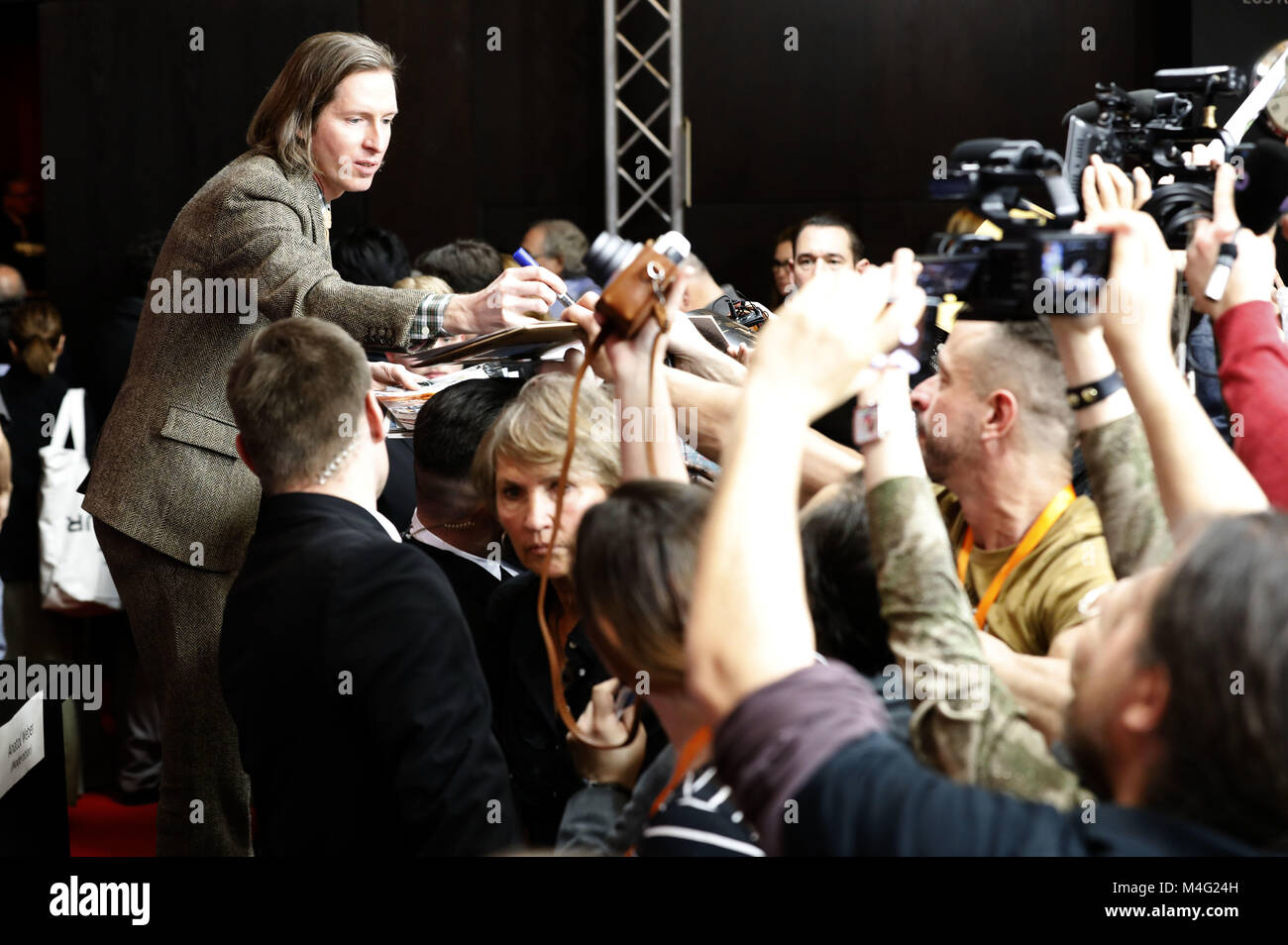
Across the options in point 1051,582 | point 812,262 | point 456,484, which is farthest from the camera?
point 812,262

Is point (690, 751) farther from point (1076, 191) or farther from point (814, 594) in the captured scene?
point (1076, 191)

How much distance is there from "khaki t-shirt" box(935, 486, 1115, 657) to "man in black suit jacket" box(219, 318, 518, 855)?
62cm

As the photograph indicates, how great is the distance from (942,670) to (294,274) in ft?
4.15


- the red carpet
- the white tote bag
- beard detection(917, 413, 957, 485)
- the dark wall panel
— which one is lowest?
the red carpet

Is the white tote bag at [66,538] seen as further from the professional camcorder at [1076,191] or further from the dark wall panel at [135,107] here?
the professional camcorder at [1076,191]

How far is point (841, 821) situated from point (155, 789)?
3.58m

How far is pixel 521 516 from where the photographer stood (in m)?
1.91

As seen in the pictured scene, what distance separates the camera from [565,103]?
593 cm

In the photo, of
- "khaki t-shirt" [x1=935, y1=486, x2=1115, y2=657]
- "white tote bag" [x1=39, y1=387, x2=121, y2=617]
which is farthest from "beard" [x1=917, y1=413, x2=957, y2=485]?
"white tote bag" [x1=39, y1=387, x2=121, y2=617]

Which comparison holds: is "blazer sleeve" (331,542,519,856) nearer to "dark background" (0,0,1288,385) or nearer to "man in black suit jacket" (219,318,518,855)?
"man in black suit jacket" (219,318,518,855)

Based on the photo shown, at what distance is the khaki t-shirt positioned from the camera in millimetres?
1546

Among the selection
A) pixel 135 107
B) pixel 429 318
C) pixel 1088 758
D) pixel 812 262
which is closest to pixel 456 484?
pixel 429 318

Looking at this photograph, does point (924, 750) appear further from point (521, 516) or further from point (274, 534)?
point (521, 516)

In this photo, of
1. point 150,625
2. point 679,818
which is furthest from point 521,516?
point 679,818
